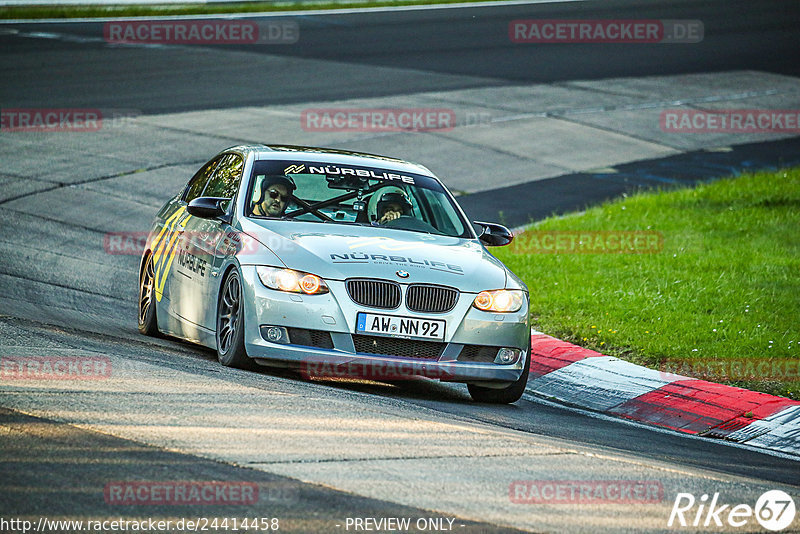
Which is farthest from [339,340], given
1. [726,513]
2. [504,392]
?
[726,513]

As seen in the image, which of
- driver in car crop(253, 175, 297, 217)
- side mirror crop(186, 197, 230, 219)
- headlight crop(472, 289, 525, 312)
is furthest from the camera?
driver in car crop(253, 175, 297, 217)

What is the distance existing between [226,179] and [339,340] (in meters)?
2.40

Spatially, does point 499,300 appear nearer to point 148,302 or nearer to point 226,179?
point 226,179

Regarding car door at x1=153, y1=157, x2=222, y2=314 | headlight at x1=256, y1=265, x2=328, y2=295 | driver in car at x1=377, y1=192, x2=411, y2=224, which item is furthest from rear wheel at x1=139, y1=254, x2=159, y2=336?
headlight at x1=256, y1=265, x2=328, y2=295

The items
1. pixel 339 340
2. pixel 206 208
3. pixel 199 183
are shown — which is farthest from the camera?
pixel 199 183

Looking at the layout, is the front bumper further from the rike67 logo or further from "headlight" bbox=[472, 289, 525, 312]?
the rike67 logo

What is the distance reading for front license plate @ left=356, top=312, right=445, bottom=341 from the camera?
7.59 metres

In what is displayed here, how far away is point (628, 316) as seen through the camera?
10.8m

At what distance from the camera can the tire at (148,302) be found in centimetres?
969

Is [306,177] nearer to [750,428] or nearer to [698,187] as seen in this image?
[750,428]

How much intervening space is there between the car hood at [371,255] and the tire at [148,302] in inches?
65.1

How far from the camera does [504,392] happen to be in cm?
825

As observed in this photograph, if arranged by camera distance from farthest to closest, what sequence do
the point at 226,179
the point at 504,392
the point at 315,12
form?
the point at 315,12
the point at 226,179
the point at 504,392

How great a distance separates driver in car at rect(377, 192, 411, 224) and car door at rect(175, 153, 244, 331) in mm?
1084
